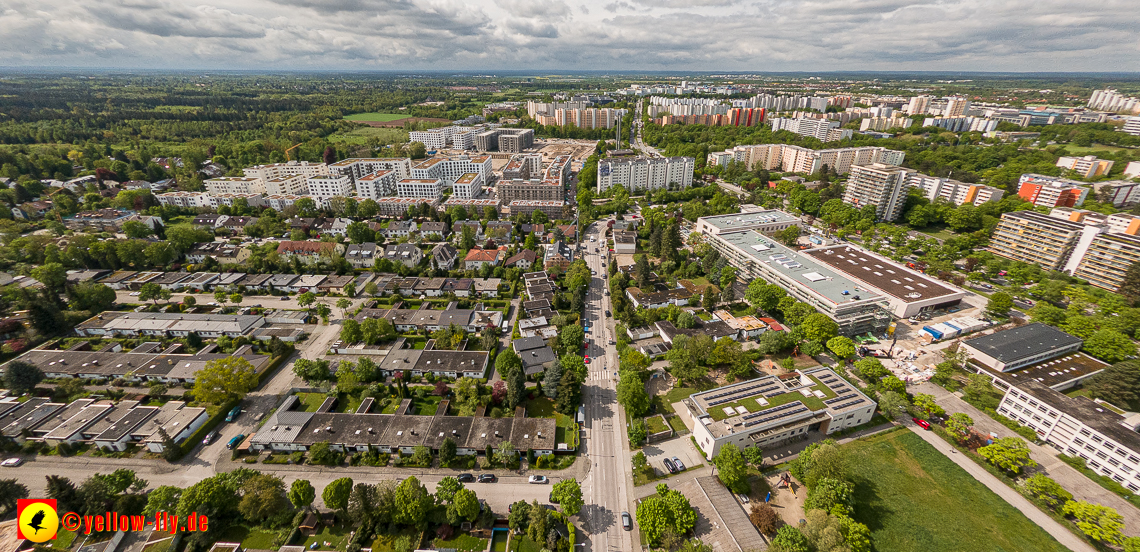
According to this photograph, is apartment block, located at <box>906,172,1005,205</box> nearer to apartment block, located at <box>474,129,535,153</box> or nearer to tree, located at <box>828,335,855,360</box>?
tree, located at <box>828,335,855,360</box>

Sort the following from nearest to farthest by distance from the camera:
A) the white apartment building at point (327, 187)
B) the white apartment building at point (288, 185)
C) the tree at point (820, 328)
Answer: the tree at point (820, 328) < the white apartment building at point (288, 185) < the white apartment building at point (327, 187)

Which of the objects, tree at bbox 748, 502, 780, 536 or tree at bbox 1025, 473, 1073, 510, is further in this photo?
tree at bbox 1025, 473, 1073, 510

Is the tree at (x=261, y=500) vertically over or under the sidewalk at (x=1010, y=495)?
over

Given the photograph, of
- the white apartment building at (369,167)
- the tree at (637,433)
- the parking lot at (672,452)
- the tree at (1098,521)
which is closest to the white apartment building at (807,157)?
the white apartment building at (369,167)

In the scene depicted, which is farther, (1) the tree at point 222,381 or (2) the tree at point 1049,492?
(1) the tree at point 222,381

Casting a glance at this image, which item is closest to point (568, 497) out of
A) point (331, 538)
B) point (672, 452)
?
point (672, 452)

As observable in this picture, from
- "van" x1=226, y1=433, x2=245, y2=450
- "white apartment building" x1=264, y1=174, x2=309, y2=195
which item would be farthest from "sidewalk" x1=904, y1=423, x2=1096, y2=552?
"white apartment building" x1=264, y1=174, x2=309, y2=195

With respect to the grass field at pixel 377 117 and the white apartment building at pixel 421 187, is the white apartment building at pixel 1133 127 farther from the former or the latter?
the grass field at pixel 377 117

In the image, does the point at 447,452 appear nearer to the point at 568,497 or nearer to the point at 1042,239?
the point at 568,497
